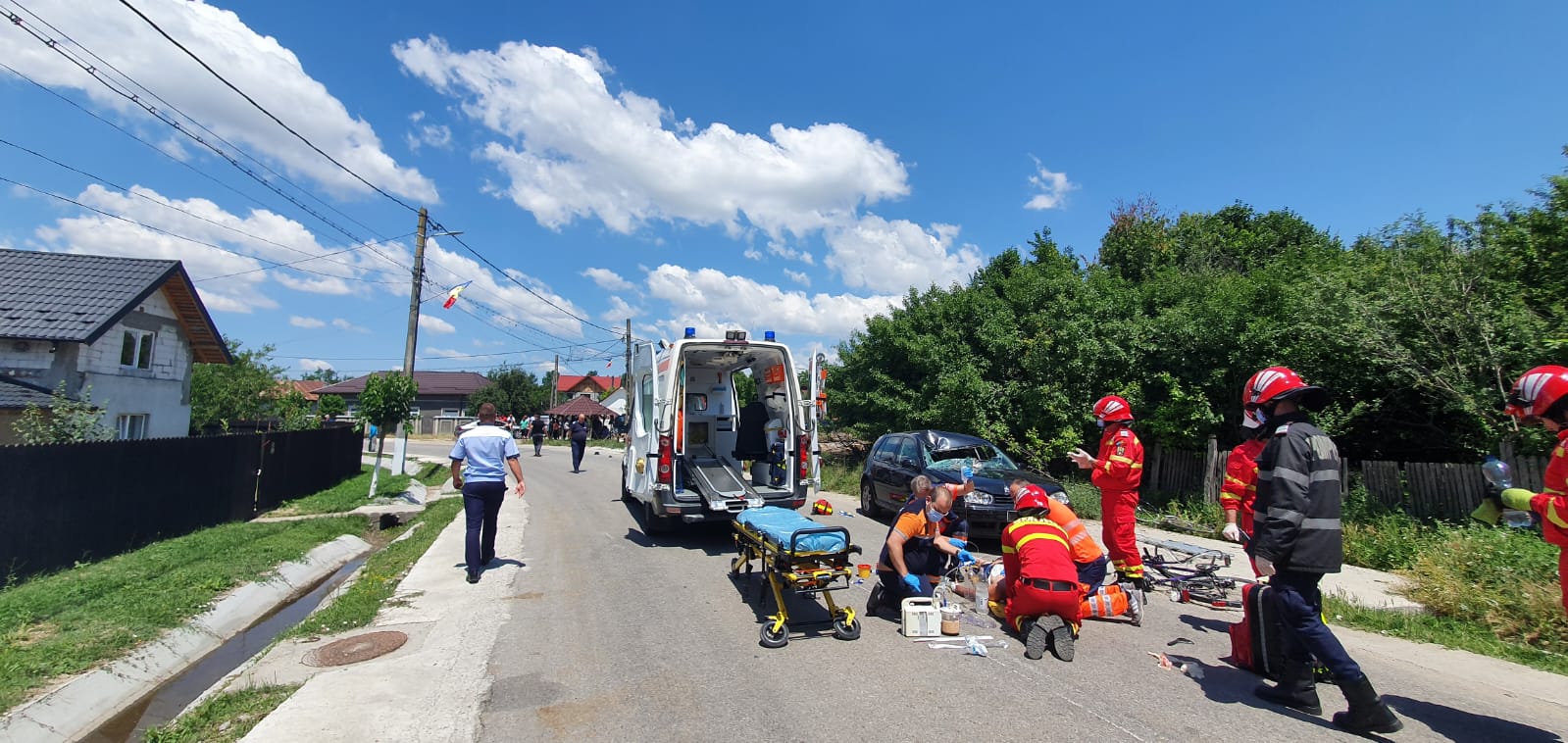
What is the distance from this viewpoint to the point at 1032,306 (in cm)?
1675

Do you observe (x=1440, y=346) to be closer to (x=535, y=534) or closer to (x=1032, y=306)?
(x=1032, y=306)

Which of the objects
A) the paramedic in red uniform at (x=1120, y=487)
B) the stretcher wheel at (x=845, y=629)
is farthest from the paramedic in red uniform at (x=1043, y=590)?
the paramedic in red uniform at (x=1120, y=487)

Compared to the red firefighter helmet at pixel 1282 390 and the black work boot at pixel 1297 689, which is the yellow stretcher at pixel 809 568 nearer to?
the black work boot at pixel 1297 689

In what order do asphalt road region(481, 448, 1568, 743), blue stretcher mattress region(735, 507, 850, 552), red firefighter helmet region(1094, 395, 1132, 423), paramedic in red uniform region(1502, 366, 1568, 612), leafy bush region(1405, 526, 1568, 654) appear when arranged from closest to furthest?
paramedic in red uniform region(1502, 366, 1568, 612)
asphalt road region(481, 448, 1568, 743)
blue stretcher mattress region(735, 507, 850, 552)
leafy bush region(1405, 526, 1568, 654)
red firefighter helmet region(1094, 395, 1132, 423)

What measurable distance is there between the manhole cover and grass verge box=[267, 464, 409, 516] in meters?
9.79

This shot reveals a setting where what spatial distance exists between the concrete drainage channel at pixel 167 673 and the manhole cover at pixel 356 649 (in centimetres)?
83

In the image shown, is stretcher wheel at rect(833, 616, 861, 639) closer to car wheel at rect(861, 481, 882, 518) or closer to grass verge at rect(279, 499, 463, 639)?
grass verge at rect(279, 499, 463, 639)

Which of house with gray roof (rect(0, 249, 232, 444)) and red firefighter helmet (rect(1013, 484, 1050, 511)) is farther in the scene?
house with gray roof (rect(0, 249, 232, 444))

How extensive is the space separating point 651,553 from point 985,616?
14.2 ft

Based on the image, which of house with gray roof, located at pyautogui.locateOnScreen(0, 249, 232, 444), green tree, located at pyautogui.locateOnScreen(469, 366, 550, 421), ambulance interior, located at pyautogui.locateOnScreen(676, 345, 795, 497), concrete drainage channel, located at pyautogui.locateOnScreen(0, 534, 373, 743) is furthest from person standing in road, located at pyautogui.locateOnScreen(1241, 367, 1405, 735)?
green tree, located at pyautogui.locateOnScreen(469, 366, 550, 421)

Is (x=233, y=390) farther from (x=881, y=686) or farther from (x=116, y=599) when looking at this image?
(x=881, y=686)

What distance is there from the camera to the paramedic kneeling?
20.1 ft

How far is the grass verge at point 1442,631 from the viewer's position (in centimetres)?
525

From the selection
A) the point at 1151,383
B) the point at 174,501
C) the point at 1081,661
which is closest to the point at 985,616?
the point at 1081,661
